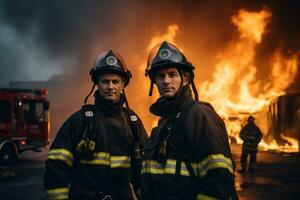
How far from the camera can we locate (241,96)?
27344mm

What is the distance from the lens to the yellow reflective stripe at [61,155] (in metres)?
2.87

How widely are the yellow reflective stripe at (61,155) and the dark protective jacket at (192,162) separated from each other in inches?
33.6

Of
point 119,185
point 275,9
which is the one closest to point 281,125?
point 275,9

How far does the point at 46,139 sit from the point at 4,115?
2.68 m

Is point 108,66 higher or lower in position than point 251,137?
higher

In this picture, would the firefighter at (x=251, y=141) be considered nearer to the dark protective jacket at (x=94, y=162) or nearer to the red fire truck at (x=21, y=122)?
the red fire truck at (x=21, y=122)

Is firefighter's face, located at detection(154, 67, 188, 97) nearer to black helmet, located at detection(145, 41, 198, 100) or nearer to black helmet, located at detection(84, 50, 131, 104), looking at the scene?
black helmet, located at detection(145, 41, 198, 100)

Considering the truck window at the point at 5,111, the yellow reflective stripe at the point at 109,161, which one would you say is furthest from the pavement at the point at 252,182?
the yellow reflective stripe at the point at 109,161

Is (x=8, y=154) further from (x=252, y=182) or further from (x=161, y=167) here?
(x=161, y=167)

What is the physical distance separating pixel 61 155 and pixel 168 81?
46.0 inches

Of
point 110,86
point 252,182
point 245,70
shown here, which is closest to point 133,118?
point 110,86

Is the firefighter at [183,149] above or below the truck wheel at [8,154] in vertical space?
above

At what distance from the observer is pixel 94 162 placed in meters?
3.01

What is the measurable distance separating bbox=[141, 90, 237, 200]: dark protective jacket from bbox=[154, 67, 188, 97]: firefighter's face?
0.16m
